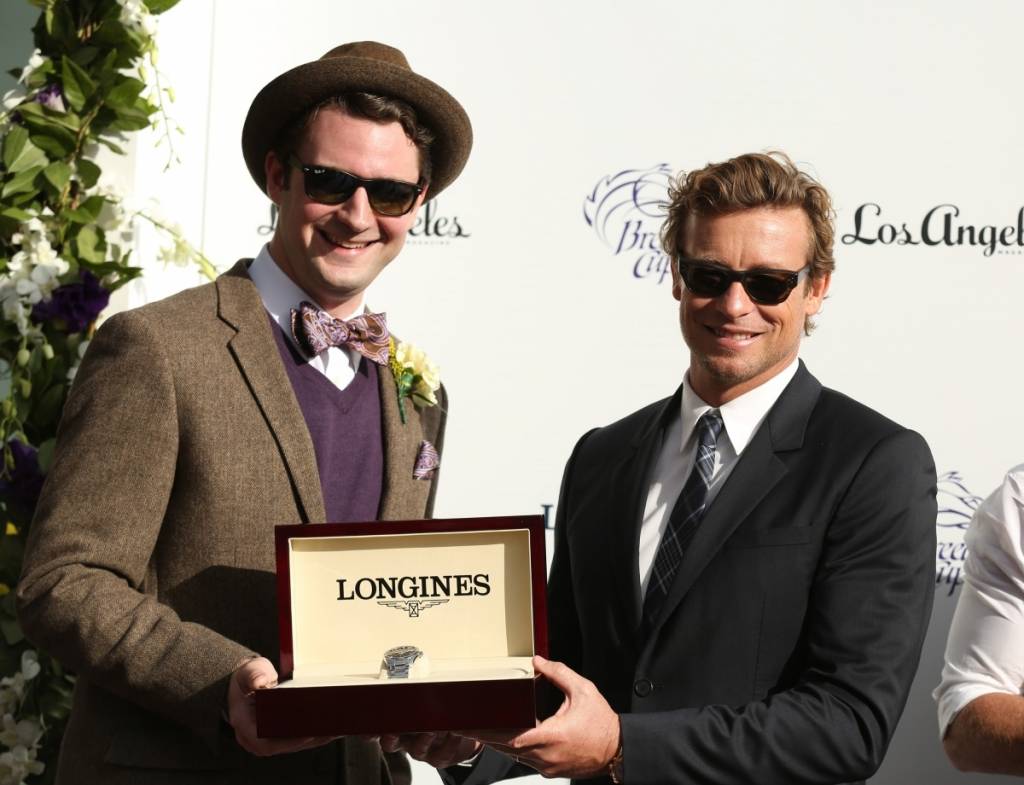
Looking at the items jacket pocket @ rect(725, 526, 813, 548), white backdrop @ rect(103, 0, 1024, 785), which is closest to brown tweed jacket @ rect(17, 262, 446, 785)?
jacket pocket @ rect(725, 526, 813, 548)

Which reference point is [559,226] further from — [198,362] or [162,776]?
[162,776]

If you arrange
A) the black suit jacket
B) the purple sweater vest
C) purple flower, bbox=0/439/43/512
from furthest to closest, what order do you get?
purple flower, bbox=0/439/43/512 < the purple sweater vest < the black suit jacket

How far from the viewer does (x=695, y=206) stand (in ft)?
8.82

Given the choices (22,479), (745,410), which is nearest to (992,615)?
(745,410)

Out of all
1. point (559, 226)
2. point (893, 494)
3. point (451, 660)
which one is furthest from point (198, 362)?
point (559, 226)

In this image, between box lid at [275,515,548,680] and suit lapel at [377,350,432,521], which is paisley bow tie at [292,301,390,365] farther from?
box lid at [275,515,548,680]

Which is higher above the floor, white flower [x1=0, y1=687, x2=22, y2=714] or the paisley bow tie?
the paisley bow tie

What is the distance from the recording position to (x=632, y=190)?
13.3 feet

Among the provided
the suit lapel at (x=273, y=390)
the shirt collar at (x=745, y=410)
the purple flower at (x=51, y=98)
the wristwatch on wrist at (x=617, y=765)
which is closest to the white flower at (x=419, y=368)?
the suit lapel at (x=273, y=390)

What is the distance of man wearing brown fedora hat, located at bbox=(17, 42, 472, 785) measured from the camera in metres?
2.28

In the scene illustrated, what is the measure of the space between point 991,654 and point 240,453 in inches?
61.0

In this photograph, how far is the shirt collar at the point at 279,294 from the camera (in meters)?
2.65

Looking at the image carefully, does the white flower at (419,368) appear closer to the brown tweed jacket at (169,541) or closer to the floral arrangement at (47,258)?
the brown tweed jacket at (169,541)

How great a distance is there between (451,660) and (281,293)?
2.72ft
